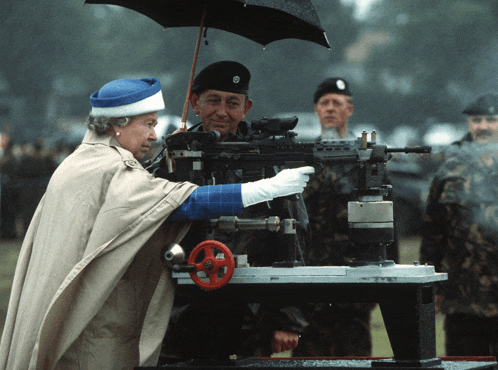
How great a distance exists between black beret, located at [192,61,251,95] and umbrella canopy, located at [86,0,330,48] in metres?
0.27

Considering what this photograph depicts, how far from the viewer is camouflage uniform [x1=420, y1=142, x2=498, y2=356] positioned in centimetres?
507

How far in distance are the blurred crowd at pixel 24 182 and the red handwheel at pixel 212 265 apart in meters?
11.2

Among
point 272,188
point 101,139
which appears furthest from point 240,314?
point 101,139

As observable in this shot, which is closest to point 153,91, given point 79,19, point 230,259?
point 230,259

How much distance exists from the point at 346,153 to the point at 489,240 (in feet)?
7.52

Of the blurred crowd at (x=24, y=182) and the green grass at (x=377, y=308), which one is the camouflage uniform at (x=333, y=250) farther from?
the blurred crowd at (x=24, y=182)

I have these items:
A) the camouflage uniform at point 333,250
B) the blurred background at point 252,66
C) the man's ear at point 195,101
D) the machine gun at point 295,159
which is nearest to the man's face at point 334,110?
the camouflage uniform at point 333,250

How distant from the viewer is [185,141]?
336 cm

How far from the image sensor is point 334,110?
5914 mm

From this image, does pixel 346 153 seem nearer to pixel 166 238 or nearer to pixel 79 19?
pixel 166 238

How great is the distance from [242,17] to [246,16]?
0.03 metres

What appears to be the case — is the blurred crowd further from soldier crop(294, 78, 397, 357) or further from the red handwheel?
the red handwheel

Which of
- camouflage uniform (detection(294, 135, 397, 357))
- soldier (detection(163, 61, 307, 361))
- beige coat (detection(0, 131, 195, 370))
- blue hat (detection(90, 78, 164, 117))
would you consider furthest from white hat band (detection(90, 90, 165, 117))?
camouflage uniform (detection(294, 135, 397, 357))

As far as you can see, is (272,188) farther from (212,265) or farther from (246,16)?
(246,16)
